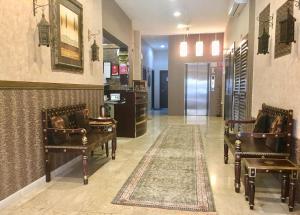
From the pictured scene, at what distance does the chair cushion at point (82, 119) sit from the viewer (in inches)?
149

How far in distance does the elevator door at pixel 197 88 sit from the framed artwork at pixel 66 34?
7.00m

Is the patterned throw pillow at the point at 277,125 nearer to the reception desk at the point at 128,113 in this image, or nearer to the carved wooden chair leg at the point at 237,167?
the carved wooden chair leg at the point at 237,167

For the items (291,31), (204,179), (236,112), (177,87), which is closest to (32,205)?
(204,179)

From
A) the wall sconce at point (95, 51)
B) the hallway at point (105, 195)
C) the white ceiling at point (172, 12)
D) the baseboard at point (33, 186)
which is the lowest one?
the hallway at point (105, 195)

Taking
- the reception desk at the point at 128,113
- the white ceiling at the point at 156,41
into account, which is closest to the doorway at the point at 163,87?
the white ceiling at the point at 156,41

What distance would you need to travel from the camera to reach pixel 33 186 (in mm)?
2918

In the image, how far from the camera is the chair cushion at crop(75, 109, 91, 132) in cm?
380

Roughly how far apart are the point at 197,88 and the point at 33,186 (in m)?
8.44

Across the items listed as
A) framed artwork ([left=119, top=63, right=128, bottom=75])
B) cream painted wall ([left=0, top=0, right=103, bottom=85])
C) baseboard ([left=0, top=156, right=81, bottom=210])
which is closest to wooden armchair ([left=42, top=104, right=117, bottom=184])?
baseboard ([left=0, top=156, right=81, bottom=210])

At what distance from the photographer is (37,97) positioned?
9.76 ft

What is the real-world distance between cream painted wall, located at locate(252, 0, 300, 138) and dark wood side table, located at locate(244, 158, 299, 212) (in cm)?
46

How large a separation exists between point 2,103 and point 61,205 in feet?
3.84

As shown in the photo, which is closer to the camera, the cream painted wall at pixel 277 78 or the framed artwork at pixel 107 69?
the cream painted wall at pixel 277 78

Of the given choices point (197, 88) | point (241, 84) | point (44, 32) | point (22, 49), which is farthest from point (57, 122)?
point (197, 88)
